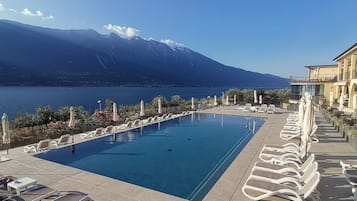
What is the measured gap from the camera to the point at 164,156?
799 cm

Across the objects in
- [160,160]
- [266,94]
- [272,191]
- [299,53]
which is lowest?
[160,160]

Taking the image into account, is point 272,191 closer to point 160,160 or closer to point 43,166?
point 160,160

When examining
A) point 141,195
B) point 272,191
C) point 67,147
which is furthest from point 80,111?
point 272,191

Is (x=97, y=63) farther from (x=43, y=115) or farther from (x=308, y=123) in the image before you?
(x=308, y=123)

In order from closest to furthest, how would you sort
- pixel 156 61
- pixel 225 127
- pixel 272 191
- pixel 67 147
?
pixel 272 191
pixel 67 147
pixel 225 127
pixel 156 61

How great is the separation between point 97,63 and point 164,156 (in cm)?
9115

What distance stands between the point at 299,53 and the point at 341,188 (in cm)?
4208

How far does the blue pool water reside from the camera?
19.0ft

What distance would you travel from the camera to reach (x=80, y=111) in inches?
523

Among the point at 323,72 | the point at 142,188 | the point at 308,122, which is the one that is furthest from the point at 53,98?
the point at 308,122

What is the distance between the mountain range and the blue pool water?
64676 millimetres

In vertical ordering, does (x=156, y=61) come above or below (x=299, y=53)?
above

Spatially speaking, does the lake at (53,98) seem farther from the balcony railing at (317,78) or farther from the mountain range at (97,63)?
the balcony railing at (317,78)

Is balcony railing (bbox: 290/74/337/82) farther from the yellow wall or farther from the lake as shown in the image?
the lake
